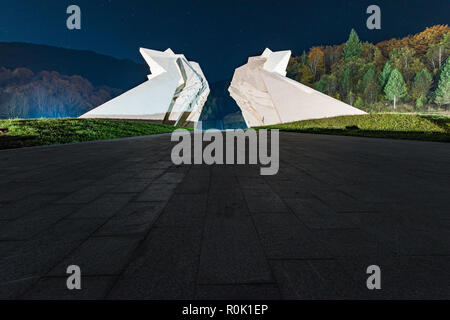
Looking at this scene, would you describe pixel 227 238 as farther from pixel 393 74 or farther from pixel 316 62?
pixel 316 62

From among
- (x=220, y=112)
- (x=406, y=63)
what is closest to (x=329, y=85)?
(x=406, y=63)

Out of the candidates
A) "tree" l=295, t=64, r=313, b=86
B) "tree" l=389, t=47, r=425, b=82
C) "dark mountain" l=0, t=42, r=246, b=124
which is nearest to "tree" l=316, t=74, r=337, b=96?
"tree" l=295, t=64, r=313, b=86

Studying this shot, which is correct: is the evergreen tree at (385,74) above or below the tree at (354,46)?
below

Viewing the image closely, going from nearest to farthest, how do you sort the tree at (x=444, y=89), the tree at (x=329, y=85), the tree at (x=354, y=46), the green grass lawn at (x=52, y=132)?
1. the green grass lawn at (x=52, y=132)
2. the tree at (x=444, y=89)
3. the tree at (x=329, y=85)
4. the tree at (x=354, y=46)

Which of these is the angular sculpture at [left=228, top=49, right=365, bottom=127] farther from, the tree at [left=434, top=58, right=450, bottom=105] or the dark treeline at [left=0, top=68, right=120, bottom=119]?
the dark treeline at [left=0, top=68, right=120, bottom=119]

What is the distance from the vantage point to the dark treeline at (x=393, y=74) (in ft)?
Answer: 169

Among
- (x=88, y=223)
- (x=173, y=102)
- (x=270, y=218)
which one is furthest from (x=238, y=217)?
(x=173, y=102)

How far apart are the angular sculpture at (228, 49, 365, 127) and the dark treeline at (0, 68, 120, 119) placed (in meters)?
60.3

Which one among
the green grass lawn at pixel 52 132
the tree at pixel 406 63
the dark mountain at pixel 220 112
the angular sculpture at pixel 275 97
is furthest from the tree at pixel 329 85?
the green grass lawn at pixel 52 132

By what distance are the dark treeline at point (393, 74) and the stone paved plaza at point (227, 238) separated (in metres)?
61.0

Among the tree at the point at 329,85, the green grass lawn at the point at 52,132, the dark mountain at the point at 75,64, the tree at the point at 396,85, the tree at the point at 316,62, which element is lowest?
the green grass lawn at the point at 52,132

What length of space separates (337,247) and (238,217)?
1.11 m

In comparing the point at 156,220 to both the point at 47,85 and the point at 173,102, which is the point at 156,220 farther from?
the point at 47,85

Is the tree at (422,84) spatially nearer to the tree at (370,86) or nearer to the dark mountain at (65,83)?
the tree at (370,86)
